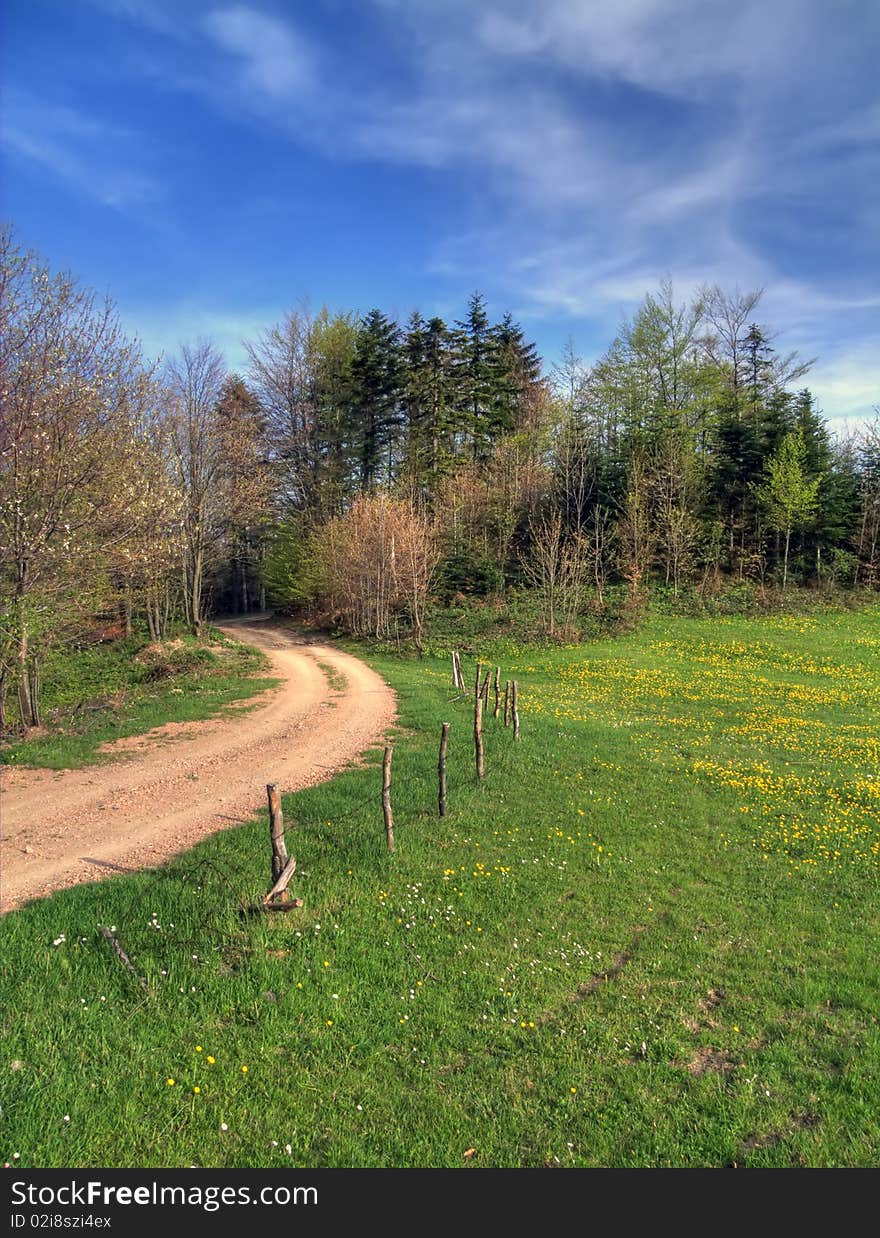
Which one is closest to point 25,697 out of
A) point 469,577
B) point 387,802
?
point 387,802

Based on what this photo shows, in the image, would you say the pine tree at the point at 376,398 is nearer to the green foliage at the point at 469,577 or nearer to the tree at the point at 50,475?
the green foliage at the point at 469,577

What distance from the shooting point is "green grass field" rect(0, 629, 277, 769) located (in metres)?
14.1

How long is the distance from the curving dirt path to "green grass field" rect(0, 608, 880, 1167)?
895mm

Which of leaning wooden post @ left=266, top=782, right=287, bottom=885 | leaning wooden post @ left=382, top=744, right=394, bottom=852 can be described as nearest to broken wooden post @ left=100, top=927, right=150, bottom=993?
leaning wooden post @ left=266, top=782, right=287, bottom=885

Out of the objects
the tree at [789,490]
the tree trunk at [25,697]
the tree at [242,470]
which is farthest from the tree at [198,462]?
the tree at [789,490]

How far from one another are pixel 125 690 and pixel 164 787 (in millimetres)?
9213

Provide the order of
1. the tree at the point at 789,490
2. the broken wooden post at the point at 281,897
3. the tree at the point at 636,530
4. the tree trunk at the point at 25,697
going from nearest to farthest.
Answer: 1. the broken wooden post at the point at 281,897
2. the tree trunk at the point at 25,697
3. the tree at the point at 636,530
4. the tree at the point at 789,490

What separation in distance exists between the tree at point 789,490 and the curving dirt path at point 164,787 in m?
33.4

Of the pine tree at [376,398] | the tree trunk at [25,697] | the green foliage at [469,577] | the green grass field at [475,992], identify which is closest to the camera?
the green grass field at [475,992]

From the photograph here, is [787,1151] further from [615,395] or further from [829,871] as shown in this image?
[615,395]

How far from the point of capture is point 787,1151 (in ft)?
15.8

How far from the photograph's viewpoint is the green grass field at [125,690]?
46.2ft

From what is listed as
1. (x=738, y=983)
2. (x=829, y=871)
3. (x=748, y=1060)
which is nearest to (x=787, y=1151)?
(x=748, y=1060)

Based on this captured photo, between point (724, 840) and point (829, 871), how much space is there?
1587 mm
